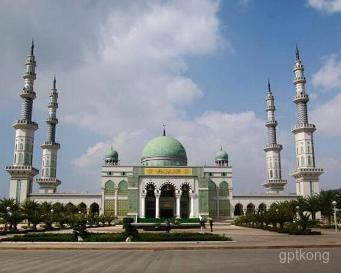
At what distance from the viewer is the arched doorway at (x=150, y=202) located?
63.6m

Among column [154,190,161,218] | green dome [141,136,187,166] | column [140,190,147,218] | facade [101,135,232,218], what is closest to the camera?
column [154,190,161,218]

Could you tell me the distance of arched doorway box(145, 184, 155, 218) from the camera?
6362 centimetres

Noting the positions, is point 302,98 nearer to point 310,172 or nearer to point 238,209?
point 310,172

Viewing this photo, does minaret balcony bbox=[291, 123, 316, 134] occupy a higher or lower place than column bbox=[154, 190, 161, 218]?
higher

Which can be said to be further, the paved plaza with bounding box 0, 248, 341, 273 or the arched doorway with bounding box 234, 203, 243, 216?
the arched doorway with bounding box 234, 203, 243, 216

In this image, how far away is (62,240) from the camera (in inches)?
795

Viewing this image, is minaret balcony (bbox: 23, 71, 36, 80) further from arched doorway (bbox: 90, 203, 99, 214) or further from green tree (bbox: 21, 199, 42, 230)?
green tree (bbox: 21, 199, 42, 230)

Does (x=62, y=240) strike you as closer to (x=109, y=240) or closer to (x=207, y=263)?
(x=109, y=240)

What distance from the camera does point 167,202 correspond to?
2559 inches

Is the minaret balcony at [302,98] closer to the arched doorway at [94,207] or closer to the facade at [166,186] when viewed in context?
the facade at [166,186]

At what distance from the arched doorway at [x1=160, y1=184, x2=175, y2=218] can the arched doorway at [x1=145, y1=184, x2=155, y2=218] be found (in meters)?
1.40

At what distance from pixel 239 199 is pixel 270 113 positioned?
1669 centimetres

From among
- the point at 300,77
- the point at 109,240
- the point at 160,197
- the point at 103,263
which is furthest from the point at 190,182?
the point at 103,263

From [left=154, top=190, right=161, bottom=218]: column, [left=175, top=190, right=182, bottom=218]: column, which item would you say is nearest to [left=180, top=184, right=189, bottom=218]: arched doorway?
[left=175, top=190, right=182, bottom=218]: column
